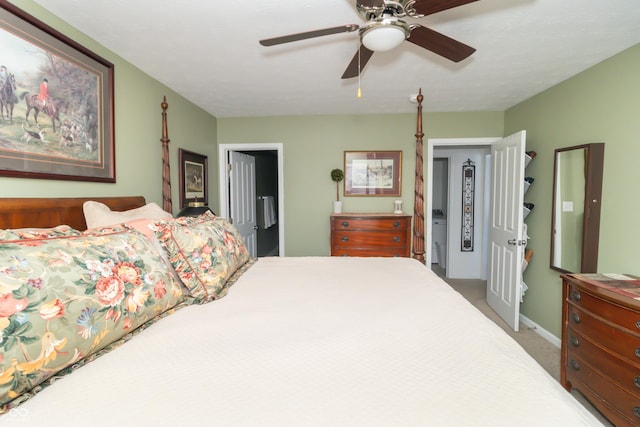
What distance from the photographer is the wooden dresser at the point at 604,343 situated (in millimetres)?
1522

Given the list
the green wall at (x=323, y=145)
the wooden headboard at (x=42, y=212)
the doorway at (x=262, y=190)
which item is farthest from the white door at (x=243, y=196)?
the wooden headboard at (x=42, y=212)

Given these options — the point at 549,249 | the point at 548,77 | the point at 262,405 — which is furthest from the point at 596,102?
the point at 262,405

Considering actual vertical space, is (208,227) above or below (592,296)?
above

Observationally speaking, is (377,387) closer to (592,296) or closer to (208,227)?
(208,227)

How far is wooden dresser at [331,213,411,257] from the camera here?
3.27 m

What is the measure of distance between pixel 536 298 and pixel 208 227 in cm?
318

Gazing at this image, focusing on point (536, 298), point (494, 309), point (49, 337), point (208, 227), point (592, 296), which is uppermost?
point (208, 227)

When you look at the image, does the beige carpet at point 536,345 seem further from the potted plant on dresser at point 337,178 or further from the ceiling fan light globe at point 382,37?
the ceiling fan light globe at point 382,37

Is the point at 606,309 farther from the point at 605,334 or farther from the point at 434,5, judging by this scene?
the point at 434,5

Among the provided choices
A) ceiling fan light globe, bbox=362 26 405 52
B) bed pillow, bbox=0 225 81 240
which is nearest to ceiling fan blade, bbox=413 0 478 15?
ceiling fan light globe, bbox=362 26 405 52

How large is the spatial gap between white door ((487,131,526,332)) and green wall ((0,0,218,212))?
315 cm

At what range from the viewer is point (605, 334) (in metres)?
A: 1.67

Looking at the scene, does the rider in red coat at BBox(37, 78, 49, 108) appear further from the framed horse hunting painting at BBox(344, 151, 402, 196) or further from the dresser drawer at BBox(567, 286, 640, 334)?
the dresser drawer at BBox(567, 286, 640, 334)

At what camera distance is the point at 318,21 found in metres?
1.66
